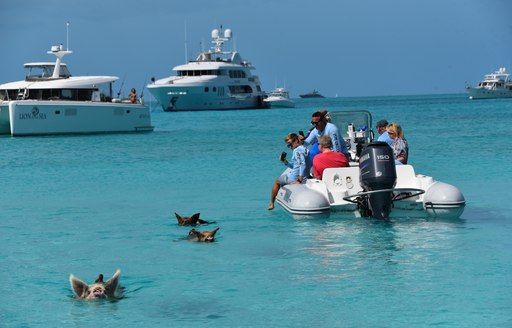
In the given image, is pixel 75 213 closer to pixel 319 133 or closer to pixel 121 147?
pixel 319 133

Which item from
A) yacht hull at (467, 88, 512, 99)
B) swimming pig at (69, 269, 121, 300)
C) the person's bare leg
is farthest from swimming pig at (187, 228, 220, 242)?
yacht hull at (467, 88, 512, 99)

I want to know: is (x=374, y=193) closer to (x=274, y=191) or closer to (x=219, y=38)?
Answer: (x=274, y=191)

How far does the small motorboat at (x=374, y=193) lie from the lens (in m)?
14.1

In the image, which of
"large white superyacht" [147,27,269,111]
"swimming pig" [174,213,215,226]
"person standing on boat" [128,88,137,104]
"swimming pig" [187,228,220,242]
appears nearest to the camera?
"swimming pig" [187,228,220,242]

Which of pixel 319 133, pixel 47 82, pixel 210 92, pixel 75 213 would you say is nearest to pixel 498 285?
pixel 319 133

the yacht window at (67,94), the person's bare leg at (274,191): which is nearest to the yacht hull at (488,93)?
the yacht window at (67,94)

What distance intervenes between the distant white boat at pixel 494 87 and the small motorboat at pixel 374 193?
137 meters

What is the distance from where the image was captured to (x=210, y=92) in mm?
105062

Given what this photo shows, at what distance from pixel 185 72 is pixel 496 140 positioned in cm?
6887

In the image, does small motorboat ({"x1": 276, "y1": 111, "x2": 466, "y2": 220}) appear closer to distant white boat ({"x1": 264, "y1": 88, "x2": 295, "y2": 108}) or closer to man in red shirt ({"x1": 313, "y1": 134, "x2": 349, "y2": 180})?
man in red shirt ({"x1": 313, "y1": 134, "x2": 349, "y2": 180})

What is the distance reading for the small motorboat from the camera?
14117 millimetres

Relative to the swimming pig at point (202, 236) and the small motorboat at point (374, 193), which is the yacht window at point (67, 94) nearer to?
the small motorboat at point (374, 193)

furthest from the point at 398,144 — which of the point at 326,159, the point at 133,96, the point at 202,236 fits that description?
the point at 133,96

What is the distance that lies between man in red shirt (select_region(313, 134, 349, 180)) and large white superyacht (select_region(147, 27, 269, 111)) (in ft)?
289
